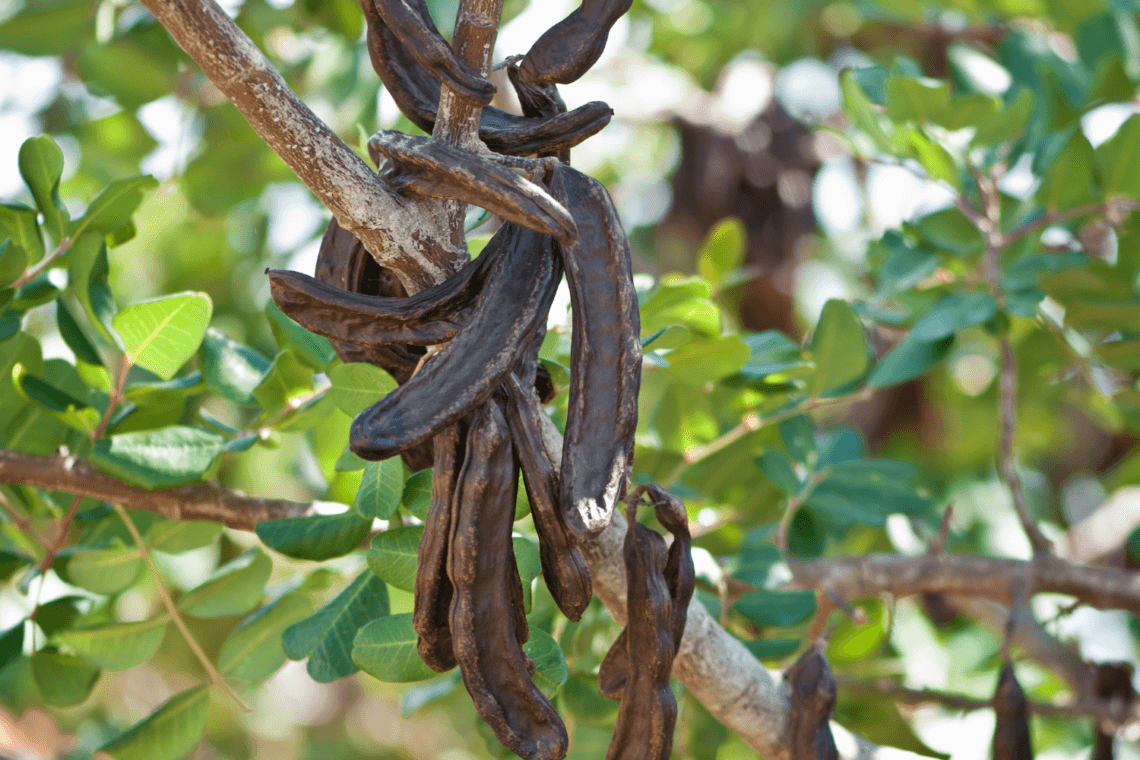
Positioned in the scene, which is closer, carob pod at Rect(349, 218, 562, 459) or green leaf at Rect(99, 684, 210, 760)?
carob pod at Rect(349, 218, 562, 459)

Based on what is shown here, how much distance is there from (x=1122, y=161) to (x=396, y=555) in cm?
74

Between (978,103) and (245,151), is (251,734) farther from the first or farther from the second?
(978,103)

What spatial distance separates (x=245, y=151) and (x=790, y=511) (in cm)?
82

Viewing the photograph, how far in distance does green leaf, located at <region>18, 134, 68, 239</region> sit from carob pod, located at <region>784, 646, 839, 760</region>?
54 centimetres

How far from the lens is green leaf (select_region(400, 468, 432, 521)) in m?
0.47

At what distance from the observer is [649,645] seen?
385mm

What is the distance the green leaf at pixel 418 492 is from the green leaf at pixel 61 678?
0.33 m

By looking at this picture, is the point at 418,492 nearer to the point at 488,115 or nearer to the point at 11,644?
the point at 488,115

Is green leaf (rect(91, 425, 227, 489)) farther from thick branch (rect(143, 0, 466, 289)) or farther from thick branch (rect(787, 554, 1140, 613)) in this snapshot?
thick branch (rect(787, 554, 1140, 613))

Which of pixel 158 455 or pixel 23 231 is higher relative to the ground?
pixel 23 231

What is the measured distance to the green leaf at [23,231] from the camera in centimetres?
54

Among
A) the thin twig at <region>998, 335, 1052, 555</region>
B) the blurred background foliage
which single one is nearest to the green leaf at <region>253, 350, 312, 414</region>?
the blurred background foliage

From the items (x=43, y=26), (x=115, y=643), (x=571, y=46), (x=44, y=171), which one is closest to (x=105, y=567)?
(x=115, y=643)

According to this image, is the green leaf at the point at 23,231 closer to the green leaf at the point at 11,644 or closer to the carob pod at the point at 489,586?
the green leaf at the point at 11,644
